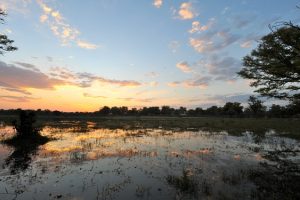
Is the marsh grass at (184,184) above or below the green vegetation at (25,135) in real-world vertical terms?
below

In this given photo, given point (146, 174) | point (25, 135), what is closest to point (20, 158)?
point (25, 135)

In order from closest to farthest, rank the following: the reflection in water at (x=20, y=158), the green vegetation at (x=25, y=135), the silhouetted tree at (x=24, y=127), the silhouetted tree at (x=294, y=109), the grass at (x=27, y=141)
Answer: the silhouetted tree at (x=294, y=109)
the reflection in water at (x=20, y=158)
the grass at (x=27, y=141)
the green vegetation at (x=25, y=135)
the silhouetted tree at (x=24, y=127)

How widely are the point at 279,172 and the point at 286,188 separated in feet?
10.2

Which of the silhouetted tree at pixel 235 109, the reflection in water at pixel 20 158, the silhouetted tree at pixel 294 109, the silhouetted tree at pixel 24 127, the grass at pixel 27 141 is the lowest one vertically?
the reflection in water at pixel 20 158

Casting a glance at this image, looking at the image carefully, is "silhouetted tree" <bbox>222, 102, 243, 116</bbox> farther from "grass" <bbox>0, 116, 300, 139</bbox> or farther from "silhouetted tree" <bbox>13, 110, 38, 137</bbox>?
"silhouetted tree" <bbox>13, 110, 38, 137</bbox>

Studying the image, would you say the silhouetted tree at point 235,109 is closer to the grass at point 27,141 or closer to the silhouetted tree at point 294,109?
the grass at point 27,141

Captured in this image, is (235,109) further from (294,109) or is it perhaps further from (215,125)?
(294,109)

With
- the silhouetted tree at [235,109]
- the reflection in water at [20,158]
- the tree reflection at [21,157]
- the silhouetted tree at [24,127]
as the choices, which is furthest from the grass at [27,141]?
the silhouetted tree at [235,109]

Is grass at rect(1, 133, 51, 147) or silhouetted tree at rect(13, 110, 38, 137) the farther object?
silhouetted tree at rect(13, 110, 38, 137)

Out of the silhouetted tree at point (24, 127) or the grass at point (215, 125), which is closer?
the silhouetted tree at point (24, 127)

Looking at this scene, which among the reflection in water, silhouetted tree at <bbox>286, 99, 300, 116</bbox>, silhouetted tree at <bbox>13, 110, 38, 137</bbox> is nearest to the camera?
silhouetted tree at <bbox>286, 99, 300, 116</bbox>

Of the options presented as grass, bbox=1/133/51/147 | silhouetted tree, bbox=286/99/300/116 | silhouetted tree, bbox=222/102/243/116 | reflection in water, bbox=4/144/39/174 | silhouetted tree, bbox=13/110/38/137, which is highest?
silhouetted tree, bbox=222/102/243/116

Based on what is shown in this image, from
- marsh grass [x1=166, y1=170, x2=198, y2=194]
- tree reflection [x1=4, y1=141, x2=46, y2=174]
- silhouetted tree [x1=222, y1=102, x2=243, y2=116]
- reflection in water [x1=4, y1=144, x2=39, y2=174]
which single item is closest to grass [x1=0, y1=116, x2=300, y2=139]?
tree reflection [x1=4, y1=141, x2=46, y2=174]

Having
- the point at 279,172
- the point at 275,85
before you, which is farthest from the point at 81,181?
the point at 275,85
